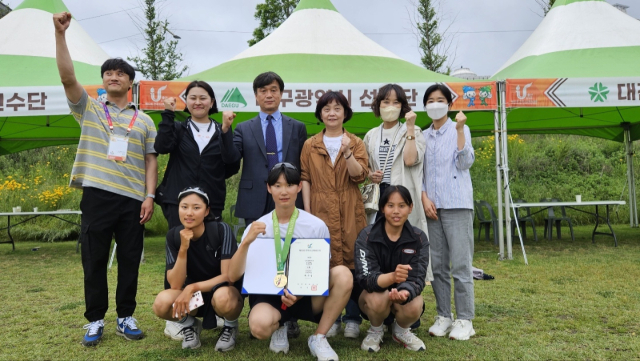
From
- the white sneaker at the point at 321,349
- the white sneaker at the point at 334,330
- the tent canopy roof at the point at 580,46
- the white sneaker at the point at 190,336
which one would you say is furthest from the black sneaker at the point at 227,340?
the tent canopy roof at the point at 580,46

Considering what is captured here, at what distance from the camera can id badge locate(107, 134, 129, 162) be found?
2850 millimetres

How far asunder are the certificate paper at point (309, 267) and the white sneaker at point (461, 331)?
0.95 m

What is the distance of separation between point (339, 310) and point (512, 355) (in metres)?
0.99

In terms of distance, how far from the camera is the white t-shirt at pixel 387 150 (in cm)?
299

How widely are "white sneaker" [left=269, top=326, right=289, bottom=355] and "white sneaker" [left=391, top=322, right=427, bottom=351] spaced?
0.66 metres

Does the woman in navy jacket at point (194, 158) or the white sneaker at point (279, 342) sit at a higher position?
the woman in navy jacket at point (194, 158)

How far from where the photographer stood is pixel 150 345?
2.84m

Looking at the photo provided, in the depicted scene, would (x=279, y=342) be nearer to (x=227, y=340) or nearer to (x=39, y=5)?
(x=227, y=340)

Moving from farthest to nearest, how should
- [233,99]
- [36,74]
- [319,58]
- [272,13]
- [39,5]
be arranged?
[272,13], [39,5], [319,58], [36,74], [233,99]

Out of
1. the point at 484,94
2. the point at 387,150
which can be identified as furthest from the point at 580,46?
the point at 387,150

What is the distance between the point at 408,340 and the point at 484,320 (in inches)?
36.3

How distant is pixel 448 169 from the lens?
2.98m

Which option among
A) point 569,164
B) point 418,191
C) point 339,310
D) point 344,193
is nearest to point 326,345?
point 339,310

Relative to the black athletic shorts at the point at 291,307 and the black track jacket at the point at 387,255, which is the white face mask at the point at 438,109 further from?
the black athletic shorts at the point at 291,307
